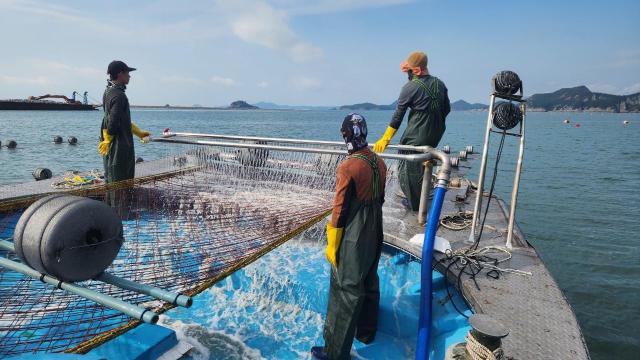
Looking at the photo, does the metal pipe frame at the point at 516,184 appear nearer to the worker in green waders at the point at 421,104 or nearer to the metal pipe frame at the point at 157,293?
the worker in green waders at the point at 421,104

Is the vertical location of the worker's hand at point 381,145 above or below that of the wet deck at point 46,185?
above

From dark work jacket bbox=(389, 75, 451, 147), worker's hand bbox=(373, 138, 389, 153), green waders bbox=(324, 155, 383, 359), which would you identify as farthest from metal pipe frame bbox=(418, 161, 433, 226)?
green waders bbox=(324, 155, 383, 359)

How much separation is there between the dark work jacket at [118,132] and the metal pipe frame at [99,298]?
402 cm

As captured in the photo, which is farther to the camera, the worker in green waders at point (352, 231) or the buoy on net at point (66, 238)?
the worker in green waders at point (352, 231)

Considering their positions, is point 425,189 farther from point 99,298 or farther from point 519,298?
point 99,298

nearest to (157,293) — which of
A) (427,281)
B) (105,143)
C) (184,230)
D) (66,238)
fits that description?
(66,238)

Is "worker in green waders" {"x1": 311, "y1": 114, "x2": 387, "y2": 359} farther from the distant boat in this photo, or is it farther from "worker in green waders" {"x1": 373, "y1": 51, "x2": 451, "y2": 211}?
the distant boat

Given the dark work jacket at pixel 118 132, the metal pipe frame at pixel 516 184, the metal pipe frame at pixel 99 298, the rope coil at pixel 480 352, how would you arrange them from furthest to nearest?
the dark work jacket at pixel 118 132 < the metal pipe frame at pixel 516 184 < the rope coil at pixel 480 352 < the metal pipe frame at pixel 99 298

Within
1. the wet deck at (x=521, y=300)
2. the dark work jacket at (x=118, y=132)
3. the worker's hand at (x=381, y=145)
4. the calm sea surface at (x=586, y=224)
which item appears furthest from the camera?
the calm sea surface at (x=586, y=224)

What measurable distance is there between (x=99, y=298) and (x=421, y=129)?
4.74 metres

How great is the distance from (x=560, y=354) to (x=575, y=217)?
1228 centimetres

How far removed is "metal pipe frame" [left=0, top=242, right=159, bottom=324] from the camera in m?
2.19

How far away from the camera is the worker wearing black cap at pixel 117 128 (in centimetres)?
613

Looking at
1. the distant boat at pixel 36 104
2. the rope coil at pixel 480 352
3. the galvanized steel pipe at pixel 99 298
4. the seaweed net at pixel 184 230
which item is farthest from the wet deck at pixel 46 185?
the distant boat at pixel 36 104
